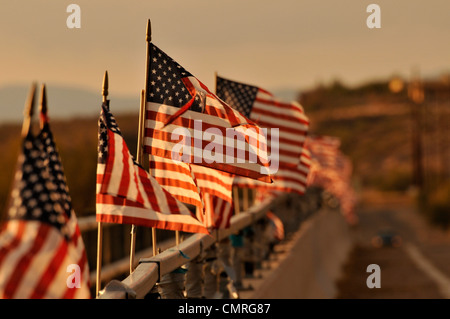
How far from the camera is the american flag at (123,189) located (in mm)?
8258

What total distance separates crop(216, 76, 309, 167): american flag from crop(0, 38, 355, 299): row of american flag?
31 mm

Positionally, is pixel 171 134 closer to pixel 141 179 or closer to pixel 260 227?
pixel 141 179

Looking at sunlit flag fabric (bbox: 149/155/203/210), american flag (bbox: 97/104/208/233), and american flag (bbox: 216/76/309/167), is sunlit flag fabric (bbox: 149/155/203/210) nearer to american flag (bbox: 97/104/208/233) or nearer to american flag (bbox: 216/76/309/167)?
american flag (bbox: 97/104/208/233)

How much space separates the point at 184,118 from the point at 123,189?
2.10 metres

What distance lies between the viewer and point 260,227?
50.3ft

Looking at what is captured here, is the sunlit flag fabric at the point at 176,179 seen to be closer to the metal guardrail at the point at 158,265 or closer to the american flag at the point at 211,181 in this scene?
the metal guardrail at the point at 158,265

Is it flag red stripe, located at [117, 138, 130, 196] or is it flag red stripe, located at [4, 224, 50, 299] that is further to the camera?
flag red stripe, located at [117, 138, 130, 196]

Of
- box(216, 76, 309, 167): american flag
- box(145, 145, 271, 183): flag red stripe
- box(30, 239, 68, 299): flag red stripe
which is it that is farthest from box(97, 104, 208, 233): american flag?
box(216, 76, 309, 167): american flag

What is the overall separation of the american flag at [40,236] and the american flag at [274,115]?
911 cm

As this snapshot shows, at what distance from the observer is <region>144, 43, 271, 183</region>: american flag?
10.1 meters

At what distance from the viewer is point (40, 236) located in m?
6.20

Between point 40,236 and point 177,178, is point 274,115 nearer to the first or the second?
point 177,178
